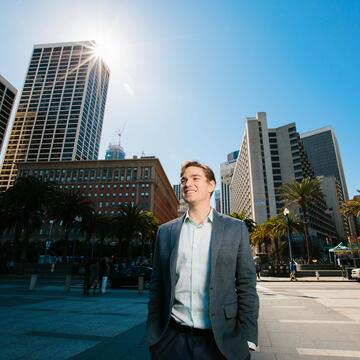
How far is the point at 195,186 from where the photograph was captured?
84.4 inches

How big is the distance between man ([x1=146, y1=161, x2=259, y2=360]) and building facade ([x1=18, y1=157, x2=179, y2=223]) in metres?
79.2

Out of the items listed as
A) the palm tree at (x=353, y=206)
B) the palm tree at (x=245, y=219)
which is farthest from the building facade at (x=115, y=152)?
the palm tree at (x=353, y=206)

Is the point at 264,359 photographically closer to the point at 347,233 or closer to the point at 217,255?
the point at 217,255

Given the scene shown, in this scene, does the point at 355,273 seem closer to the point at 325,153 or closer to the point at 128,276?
the point at 128,276

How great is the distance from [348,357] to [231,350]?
3.88m

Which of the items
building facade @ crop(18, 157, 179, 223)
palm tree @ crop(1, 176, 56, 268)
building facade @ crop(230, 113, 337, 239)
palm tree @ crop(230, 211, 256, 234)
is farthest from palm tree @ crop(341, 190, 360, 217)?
building facade @ crop(18, 157, 179, 223)

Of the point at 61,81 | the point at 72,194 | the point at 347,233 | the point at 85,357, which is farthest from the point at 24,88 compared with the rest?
the point at 347,233

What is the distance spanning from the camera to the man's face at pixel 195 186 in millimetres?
2115

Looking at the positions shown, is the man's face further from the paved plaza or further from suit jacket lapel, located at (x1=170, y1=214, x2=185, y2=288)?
the paved plaza

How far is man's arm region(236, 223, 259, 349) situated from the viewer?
1724 mm

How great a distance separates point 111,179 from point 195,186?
86.9m

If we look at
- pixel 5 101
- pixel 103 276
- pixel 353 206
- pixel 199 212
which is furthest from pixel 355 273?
pixel 5 101

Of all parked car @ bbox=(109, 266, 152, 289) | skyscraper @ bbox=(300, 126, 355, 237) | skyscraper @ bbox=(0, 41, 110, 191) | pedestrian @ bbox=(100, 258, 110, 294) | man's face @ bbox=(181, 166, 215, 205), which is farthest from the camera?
skyscraper @ bbox=(300, 126, 355, 237)

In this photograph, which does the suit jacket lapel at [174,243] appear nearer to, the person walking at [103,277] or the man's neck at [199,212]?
the man's neck at [199,212]
